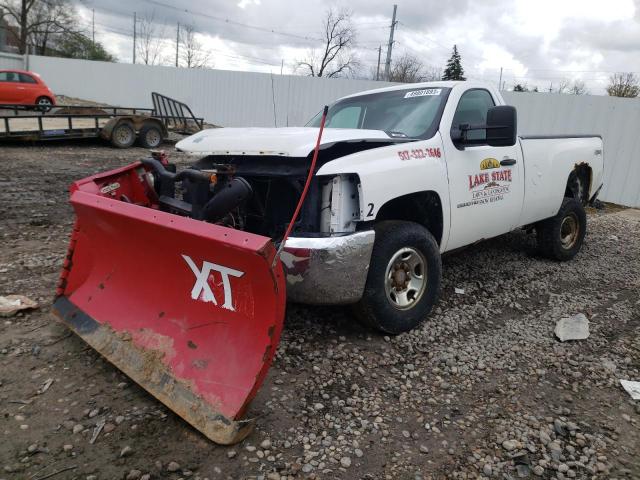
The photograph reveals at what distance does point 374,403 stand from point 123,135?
11.7m

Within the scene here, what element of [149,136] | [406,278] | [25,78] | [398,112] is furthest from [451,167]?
[25,78]

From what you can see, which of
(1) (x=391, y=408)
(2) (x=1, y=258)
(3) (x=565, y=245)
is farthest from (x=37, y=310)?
(3) (x=565, y=245)

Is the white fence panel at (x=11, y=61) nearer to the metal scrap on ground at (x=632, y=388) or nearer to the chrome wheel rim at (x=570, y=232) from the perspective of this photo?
the chrome wheel rim at (x=570, y=232)

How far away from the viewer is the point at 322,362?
128 inches

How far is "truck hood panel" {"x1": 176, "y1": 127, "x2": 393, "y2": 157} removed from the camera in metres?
3.11

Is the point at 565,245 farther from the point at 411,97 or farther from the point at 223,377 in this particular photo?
the point at 223,377

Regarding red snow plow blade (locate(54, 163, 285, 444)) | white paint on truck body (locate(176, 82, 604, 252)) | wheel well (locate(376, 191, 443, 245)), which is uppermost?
white paint on truck body (locate(176, 82, 604, 252))

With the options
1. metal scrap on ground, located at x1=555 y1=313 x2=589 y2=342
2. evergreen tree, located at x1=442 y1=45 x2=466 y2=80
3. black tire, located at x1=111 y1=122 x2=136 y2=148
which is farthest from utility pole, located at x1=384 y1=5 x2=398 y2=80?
metal scrap on ground, located at x1=555 y1=313 x2=589 y2=342

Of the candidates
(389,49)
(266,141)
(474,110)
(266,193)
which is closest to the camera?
(266,141)

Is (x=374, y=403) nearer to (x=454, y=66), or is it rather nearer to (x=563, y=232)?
(x=563, y=232)

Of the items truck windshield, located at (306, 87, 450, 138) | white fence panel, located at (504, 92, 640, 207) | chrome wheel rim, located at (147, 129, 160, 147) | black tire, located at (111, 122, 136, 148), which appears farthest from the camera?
chrome wheel rim, located at (147, 129, 160, 147)

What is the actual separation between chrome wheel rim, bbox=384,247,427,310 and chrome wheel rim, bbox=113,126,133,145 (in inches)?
426

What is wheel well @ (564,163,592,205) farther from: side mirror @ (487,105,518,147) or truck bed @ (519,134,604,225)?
side mirror @ (487,105,518,147)

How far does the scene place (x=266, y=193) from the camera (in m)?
3.54
